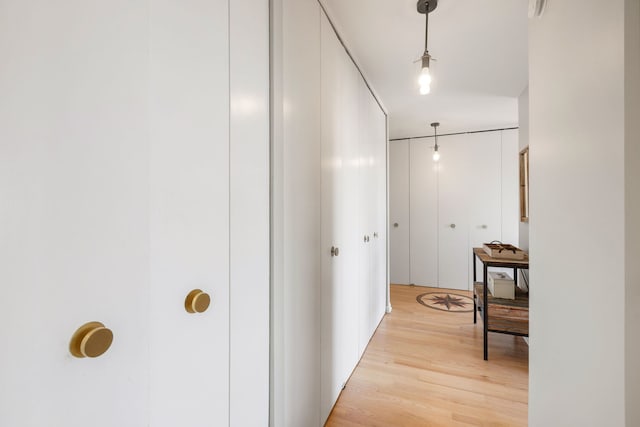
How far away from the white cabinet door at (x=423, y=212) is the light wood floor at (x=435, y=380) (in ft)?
4.56

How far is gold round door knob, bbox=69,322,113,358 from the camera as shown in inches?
17.8

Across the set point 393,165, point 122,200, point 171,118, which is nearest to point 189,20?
point 171,118

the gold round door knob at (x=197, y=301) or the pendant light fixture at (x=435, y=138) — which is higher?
the pendant light fixture at (x=435, y=138)

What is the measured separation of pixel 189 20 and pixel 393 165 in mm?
4097

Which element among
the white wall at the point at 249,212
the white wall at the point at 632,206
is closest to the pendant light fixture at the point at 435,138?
the white wall at the point at 249,212

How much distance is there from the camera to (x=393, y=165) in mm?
4473

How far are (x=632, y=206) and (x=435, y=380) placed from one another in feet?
6.15

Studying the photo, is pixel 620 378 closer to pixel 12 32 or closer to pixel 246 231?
pixel 246 231

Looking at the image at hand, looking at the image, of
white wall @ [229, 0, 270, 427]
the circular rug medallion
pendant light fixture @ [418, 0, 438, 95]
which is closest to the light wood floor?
the circular rug medallion

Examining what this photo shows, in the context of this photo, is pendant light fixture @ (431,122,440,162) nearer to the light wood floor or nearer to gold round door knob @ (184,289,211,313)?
the light wood floor

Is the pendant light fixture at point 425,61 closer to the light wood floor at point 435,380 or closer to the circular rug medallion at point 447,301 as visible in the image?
the light wood floor at point 435,380

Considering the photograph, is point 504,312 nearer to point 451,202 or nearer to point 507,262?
point 507,262

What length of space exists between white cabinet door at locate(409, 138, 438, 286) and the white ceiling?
3.63ft

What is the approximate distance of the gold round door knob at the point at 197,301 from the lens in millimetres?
662
